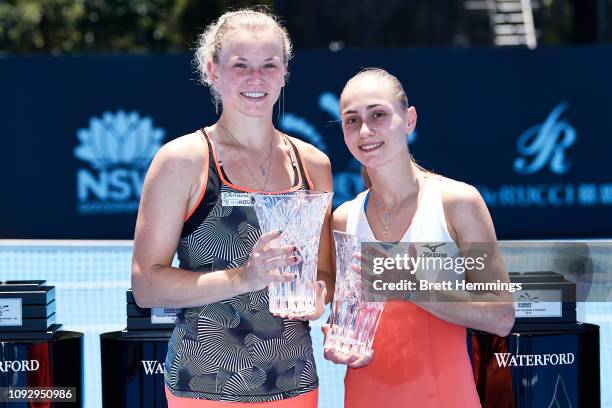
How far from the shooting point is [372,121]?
2670 mm

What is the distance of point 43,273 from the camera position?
6.09 metres

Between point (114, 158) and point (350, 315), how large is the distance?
816 cm

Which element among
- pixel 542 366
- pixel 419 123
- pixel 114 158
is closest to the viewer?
pixel 542 366

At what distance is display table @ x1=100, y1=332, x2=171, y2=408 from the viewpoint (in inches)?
144

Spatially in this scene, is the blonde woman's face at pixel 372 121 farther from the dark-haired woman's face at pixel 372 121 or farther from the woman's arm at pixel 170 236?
the woman's arm at pixel 170 236

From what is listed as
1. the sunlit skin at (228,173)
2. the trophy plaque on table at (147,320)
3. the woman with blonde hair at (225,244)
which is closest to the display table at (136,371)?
the trophy plaque on table at (147,320)

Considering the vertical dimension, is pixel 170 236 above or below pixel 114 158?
below

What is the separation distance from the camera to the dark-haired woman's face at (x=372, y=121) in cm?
267

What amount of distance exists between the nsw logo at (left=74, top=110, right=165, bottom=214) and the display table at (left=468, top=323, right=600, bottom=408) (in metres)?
7.20

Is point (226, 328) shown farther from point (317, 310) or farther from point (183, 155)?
point (183, 155)

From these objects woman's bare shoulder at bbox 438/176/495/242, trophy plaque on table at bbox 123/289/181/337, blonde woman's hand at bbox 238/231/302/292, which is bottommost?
trophy plaque on table at bbox 123/289/181/337

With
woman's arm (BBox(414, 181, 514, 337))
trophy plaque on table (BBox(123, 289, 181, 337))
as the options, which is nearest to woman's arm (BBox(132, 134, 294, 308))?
woman's arm (BBox(414, 181, 514, 337))

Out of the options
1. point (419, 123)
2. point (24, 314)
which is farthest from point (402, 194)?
point (419, 123)

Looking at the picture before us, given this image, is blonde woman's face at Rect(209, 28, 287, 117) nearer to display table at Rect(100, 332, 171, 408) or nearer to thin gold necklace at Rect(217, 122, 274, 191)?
thin gold necklace at Rect(217, 122, 274, 191)
